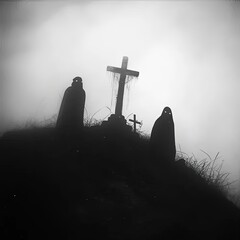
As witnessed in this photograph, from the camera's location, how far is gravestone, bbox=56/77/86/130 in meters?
8.53

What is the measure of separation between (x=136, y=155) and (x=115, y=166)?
3.68 ft

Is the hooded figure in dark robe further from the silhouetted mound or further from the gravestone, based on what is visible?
the gravestone

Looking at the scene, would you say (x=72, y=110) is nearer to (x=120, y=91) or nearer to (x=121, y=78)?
(x=120, y=91)

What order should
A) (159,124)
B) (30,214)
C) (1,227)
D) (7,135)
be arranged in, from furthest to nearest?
(7,135), (159,124), (30,214), (1,227)

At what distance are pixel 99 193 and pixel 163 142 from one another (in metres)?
3.01

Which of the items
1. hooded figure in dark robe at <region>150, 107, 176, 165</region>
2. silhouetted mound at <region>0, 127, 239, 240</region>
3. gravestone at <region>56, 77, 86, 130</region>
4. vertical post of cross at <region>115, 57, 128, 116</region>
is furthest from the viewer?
vertical post of cross at <region>115, 57, 128, 116</region>

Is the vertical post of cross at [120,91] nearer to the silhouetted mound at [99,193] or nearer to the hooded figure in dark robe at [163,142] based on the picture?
the silhouetted mound at [99,193]

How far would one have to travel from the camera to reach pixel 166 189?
765 cm

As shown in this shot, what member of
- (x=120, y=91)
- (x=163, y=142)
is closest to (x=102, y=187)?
(x=163, y=142)

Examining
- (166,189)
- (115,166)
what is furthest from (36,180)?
(166,189)

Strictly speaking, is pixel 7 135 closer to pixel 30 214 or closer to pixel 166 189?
pixel 30 214

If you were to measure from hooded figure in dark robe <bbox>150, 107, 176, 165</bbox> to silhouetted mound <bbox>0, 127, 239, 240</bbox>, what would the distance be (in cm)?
20

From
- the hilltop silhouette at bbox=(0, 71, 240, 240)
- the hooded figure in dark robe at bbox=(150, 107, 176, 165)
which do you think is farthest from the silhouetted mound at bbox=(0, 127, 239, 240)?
the hooded figure in dark robe at bbox=(150, 107, 176, 165)

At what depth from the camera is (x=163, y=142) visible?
8.78 meters
